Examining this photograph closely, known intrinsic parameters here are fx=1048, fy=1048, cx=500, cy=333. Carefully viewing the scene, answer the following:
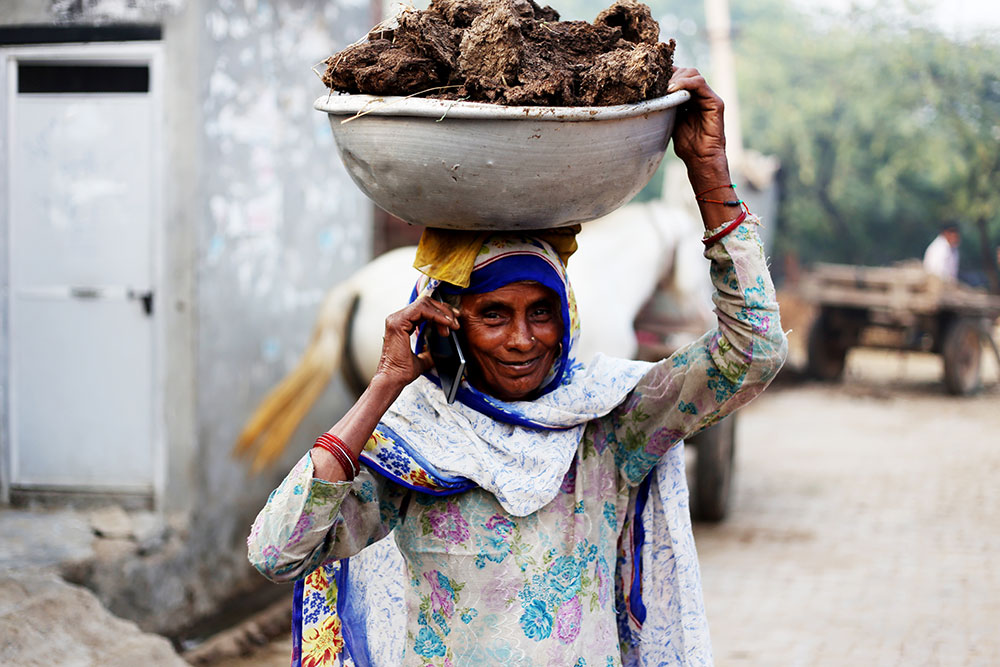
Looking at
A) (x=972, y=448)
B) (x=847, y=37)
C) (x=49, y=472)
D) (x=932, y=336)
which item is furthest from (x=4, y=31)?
(x=847, y=37)

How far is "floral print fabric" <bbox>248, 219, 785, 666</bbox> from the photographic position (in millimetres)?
1722

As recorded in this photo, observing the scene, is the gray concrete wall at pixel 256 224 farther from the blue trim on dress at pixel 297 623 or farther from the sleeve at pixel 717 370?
the sleeve at pixel 717 370

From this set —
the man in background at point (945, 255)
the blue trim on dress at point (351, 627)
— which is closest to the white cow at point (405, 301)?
the blue trim on dress at point (351, 627)

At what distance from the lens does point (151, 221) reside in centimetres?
444

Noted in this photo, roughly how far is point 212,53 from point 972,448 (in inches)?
277

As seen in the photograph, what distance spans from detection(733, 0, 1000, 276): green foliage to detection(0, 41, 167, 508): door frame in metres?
9.34

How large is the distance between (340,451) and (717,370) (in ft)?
2.09

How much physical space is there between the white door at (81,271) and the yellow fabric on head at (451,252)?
297 centimetres

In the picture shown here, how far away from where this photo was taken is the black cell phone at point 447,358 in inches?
70.4

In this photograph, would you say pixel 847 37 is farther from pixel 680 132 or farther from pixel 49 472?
pixel 680 132

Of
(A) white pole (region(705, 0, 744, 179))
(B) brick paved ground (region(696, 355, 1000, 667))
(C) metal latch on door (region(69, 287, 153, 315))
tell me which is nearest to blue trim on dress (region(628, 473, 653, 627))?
(B) brick paved ground (region(696, 355, 1000, 667))

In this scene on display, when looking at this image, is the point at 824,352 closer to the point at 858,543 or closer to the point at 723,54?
the point at 723,54

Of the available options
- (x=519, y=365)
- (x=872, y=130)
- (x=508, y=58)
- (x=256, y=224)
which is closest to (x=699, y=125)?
(x=508, y=58)

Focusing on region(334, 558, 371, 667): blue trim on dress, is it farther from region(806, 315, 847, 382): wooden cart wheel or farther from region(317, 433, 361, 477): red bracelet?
region(806, 315, 847, 382): wooden cart wheel
